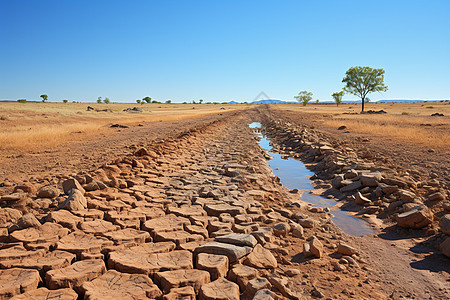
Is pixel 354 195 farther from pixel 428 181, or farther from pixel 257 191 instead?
pixel 257 191

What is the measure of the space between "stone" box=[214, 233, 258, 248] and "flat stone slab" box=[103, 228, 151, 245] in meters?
0.89

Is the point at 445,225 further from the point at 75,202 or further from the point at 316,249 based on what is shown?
the point at 75,202

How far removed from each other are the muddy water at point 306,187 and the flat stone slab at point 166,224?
9.09 feet

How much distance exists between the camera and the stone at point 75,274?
8.66ft

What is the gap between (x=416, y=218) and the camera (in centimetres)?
463

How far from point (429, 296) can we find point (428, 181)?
167 inches

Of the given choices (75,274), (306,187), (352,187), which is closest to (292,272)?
(75,274)

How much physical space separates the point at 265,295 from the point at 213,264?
0.63 metres

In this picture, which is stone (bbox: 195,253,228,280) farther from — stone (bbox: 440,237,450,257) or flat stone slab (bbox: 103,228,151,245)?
stone (bbox: 440,237,450,257)

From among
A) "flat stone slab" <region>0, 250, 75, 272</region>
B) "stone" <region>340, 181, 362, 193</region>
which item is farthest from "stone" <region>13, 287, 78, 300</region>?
"stone" <region>340, 181, 362, 193</region>

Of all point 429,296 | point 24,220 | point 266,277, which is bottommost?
point 429,296

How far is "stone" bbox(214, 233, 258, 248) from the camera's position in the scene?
3506 millimetres

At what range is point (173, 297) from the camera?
2.54 m

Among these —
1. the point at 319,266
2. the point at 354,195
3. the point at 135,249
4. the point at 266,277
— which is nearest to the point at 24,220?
the point at 135,249
